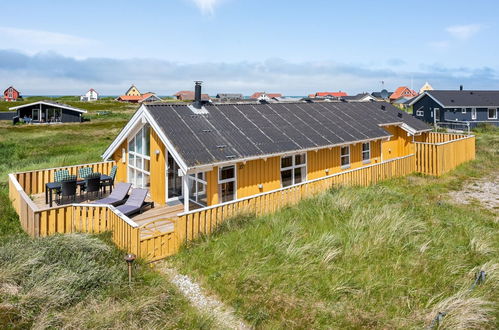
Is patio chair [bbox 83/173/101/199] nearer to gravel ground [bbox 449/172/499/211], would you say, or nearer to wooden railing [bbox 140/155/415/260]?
wooden railing [bbox 140/155/415/260]

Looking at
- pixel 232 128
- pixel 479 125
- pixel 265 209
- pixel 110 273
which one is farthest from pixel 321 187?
pixel 479 125

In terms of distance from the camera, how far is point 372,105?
926 inches

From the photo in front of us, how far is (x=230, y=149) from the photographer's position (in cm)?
1216

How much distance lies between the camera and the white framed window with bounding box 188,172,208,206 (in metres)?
12.7

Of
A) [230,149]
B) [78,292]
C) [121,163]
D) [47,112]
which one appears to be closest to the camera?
[78,292]

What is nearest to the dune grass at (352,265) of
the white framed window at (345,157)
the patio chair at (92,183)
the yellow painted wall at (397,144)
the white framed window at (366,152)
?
the white framed window at (345,157)

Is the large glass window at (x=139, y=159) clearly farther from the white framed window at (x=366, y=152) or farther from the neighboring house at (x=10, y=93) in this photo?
the neighboring house at (x=10, y=93)

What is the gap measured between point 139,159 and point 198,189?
346cm

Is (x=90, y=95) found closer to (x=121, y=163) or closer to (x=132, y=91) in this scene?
(x=132, y=91)

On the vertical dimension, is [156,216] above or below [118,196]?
below

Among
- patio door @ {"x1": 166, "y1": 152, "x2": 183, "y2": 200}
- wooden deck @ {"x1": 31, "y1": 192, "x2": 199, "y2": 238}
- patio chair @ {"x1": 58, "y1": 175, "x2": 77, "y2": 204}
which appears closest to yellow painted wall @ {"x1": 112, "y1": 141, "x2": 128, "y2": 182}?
wooden deck @ {"x1": 31, "y1": 192, "x2": 199, "y2": 238}

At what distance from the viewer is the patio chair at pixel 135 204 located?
36.9 ft

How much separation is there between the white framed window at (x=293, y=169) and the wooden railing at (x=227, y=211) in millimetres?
1375

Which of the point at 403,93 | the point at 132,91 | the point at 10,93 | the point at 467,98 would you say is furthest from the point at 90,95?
the point at 467,98
